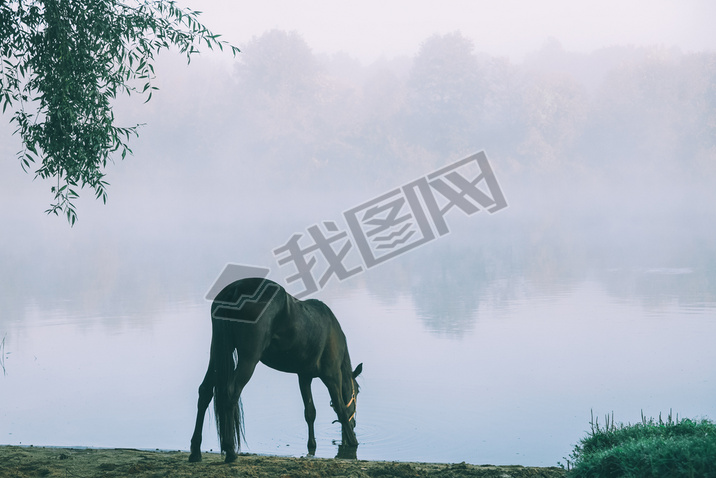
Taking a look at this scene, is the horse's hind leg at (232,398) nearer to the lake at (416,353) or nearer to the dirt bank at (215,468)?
the dirt bank at (215,468)

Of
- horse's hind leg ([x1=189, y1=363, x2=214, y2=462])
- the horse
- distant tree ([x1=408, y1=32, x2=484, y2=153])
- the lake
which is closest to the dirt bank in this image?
horse's hind leg ([x1=189, y1=363, x2=214, y2=462])

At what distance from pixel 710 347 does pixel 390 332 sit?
650cm

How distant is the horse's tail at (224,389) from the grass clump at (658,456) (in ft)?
10.4

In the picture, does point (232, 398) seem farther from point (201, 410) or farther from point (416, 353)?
point (416, 353)

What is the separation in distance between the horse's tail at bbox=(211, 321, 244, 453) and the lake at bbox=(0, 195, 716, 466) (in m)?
1.81

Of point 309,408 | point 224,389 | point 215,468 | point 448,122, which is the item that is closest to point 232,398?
point 224,389

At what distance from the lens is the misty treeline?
245 feet

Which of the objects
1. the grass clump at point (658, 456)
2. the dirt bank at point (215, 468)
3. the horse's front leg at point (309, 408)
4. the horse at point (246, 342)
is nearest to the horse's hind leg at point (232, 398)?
the horse at point (246, 342)

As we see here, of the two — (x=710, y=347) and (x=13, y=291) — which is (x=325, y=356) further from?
(x=13, y=291)

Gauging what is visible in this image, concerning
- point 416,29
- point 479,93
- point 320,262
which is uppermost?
point 416,29

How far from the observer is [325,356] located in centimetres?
946

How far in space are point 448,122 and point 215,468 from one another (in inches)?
2735

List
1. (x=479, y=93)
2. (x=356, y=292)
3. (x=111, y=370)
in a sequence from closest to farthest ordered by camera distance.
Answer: (x=111, y=370)
(x=356, y=292)
(x=479, y=93)

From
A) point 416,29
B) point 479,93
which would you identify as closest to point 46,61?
point 479,93
